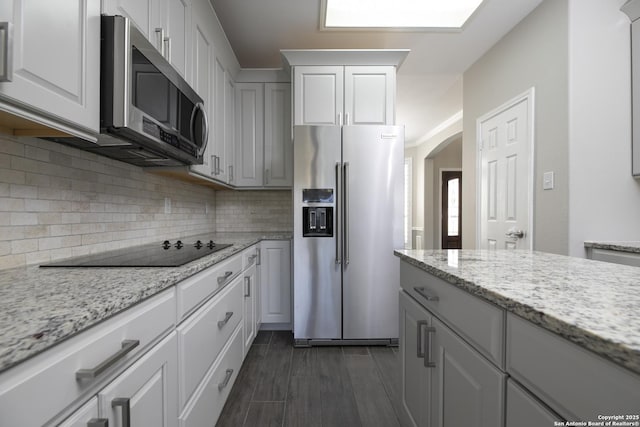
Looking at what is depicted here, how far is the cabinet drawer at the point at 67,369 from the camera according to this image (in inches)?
17.1

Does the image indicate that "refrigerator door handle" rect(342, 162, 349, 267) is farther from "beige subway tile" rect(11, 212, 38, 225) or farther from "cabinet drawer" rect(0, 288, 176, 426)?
"beige subway tile" rect(11, 212, 38, 225)

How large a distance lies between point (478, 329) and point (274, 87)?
2.84 meters

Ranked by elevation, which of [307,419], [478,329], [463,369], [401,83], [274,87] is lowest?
[307,419]

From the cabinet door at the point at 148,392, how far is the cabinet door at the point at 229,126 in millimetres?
1892

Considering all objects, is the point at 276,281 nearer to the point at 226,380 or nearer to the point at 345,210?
the point at 345,210

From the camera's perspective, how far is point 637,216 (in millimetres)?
2049

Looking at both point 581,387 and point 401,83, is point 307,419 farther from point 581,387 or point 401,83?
point 401,83

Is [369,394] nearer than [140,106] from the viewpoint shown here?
No

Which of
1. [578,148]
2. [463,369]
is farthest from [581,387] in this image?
[578,148]

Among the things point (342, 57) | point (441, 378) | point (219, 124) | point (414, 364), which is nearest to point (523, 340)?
point (441, 378)

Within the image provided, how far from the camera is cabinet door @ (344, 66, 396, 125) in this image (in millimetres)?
2553

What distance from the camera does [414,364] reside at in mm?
1176

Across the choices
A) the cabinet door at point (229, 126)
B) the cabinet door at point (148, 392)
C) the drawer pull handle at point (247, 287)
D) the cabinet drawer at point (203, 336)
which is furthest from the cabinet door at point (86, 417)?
the cabinet door at point (229, 126)

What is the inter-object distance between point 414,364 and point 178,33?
2.09 metres
